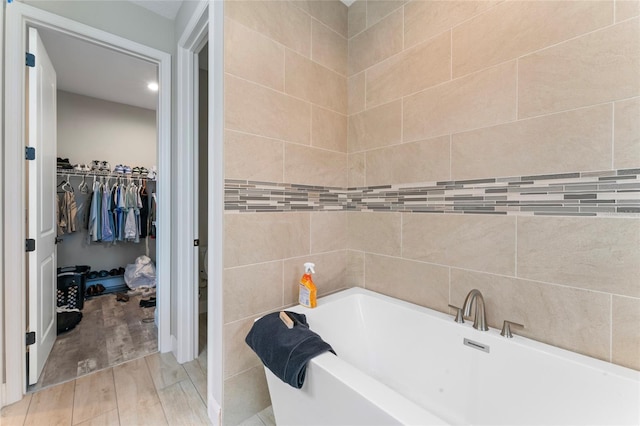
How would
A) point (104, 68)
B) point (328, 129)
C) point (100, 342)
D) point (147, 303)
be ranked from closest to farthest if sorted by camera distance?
point (328, 129), point (100, 342), point (104, 68), point (147, 303)

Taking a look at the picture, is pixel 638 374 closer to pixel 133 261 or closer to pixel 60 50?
pixel 60 50

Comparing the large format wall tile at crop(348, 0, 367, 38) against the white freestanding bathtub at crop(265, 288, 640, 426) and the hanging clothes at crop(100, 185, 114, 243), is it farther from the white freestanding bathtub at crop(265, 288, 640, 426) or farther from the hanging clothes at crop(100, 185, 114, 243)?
the hanging clothes at crop(100, 185, 114, 243)

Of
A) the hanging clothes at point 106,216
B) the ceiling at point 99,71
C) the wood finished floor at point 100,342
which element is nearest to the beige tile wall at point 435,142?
the wood finished floor at point 100,342

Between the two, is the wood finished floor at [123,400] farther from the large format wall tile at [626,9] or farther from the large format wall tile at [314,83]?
the large format wall tile at [626,9]

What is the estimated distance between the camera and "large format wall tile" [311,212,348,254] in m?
1.77

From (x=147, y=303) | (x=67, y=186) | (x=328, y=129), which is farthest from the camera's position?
(x=67, y=186)

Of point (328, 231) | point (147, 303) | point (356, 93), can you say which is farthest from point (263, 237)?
point (147, 303)

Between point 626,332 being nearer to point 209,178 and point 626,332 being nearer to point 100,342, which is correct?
point 209,178

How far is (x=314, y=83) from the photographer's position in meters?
1.75

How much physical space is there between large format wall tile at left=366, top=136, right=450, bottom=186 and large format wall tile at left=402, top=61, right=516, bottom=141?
0.20 feet

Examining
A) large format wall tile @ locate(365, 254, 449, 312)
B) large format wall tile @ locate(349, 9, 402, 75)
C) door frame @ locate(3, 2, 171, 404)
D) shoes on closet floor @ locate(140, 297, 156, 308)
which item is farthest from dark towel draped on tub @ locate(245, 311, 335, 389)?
shoes on closet floor @ locate(140, 297, 156, 308)

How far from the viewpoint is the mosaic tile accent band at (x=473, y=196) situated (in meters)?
1.01

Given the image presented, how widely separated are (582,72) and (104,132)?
16.7 ft
